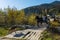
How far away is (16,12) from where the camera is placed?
127 feet

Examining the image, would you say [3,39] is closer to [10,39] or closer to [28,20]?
[10,39]

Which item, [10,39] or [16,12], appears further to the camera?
[16,12]

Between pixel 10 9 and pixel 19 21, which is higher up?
pixel 10 9

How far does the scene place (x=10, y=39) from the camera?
47.9 feet

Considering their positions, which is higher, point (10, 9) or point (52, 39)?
point (10, 9)

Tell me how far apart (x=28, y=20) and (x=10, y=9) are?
21.8ft

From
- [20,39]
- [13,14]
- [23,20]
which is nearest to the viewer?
[20,39]

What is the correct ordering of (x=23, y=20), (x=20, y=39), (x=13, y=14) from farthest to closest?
(x=23, y=20) → (x=13, y=14) → (x=20, y=39)

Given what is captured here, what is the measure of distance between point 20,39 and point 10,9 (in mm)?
25448

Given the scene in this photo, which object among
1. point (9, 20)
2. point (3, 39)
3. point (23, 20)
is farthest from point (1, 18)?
point (3, 39)

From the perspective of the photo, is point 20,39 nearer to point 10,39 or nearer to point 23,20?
point 10,39

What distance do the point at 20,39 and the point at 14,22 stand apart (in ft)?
85.7

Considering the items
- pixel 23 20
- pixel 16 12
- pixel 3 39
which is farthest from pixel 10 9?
pixel 3 39

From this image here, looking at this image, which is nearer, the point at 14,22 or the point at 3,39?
the point at 3,39
